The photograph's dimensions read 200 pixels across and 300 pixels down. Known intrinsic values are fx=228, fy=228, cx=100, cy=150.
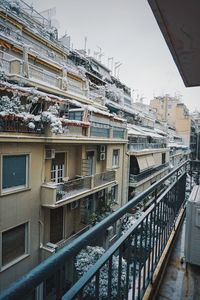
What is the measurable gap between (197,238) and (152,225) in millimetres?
669

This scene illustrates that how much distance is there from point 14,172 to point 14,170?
6cm

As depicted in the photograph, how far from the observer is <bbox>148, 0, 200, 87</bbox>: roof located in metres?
1.12

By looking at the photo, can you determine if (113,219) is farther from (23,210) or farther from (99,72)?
(99,72)

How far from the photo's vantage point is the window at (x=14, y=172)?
275 inches

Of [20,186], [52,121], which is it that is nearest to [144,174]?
[52,121]

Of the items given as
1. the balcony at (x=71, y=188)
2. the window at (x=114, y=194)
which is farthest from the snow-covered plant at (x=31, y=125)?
the window at (x=114, y=194)

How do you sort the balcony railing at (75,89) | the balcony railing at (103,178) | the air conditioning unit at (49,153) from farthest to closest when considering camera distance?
the balcony railing at (75,89), the balcony railing at (103,178), the air conditioning unit at (49,153)

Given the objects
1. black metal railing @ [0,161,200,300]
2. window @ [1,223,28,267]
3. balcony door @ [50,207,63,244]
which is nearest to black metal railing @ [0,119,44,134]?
window @ [1,223,28,267]

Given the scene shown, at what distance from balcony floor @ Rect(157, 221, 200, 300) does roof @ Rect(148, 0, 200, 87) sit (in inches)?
73.6

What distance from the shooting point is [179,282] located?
199 cm

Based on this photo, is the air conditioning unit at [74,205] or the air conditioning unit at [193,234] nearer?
the air conditioning unit at [193,234]

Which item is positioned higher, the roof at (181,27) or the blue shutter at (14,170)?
the roof at (181,27)

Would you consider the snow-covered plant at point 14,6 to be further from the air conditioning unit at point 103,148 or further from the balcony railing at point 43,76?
the air conditioning unit at point 103,148

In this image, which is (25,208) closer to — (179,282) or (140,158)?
(179,282)
